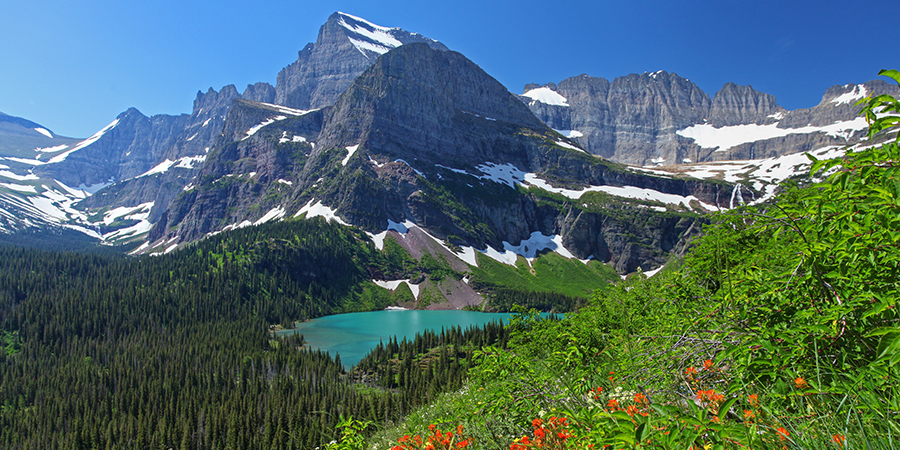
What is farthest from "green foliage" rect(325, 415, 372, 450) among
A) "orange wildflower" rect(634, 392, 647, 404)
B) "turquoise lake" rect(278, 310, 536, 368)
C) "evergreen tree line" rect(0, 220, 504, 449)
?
"turquoise lake" rect(278, 310, 536, 368)

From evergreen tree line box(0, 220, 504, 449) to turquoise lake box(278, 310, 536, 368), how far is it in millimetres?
7633

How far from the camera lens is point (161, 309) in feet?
359

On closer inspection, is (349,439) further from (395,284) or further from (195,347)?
(395,284)

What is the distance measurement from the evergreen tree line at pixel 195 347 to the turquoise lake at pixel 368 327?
25.0 feet

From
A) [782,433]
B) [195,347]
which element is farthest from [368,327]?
[782,433]

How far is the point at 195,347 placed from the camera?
86.2m

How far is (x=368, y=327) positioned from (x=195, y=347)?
41431mm

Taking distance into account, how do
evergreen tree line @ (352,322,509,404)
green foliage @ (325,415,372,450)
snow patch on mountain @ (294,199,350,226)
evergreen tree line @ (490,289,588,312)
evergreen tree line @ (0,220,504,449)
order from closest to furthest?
green foliage @ (325,415,372,450), evergreen tree line @ (0,220,504,449), evergreen tree line @ (352,322,509,404), evergreen tree line @ (490,289,588,312), snow patch on mountain @ (294,199,350,226)

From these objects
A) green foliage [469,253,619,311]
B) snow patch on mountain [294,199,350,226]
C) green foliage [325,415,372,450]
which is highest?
snow patch on mountain [294,199,350,226]

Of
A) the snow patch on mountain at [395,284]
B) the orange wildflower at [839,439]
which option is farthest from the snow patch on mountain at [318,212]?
the orange wildflower at [839,439]

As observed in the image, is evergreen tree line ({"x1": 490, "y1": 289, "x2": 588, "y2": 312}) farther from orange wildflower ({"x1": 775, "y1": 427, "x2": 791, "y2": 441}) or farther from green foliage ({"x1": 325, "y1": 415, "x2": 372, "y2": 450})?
orange wildflower ({"x1": 775, "y1": 427, "x2": 791, "y2": 441})

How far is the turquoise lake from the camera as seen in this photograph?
93.2 meters

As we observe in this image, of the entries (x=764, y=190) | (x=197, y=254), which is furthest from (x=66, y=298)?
(x=764, y=190)

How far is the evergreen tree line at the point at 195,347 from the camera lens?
55469mm
